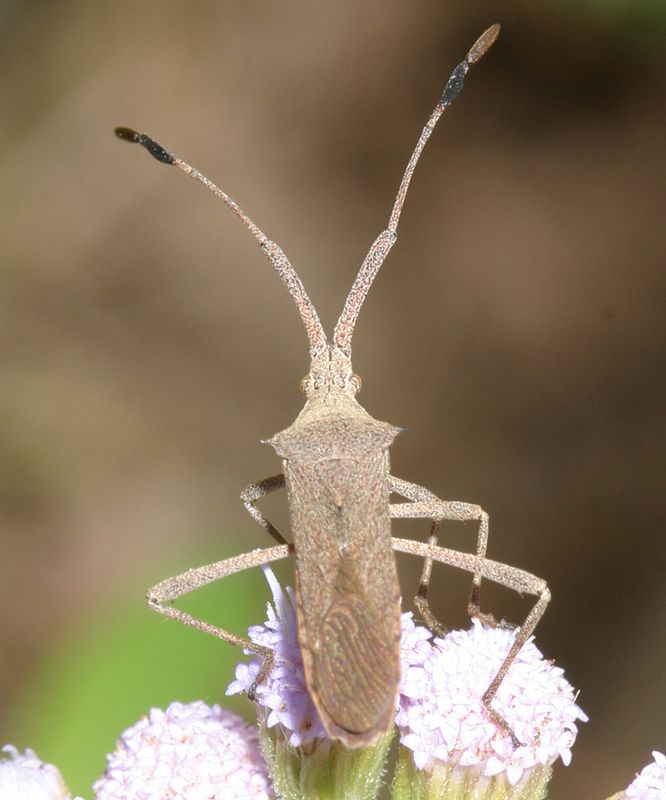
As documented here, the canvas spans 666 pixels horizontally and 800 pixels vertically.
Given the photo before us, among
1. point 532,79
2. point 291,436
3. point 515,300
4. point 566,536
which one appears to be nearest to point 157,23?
point 532,79

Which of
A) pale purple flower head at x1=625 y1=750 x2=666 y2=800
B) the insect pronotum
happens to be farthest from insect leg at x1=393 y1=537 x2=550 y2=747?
pale purple flower head at x1=625 y1=750 x2=666 y2=800

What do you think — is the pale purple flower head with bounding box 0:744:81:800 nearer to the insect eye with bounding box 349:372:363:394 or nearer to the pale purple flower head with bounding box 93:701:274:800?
the pale purple flower head with bounding box 93:701:274:800

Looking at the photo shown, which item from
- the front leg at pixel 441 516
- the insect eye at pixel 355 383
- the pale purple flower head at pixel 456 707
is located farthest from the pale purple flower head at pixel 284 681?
the insect eye at pixel 355 383

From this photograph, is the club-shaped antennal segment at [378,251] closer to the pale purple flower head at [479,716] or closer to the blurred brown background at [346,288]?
the pale purple flower head at [479,716]

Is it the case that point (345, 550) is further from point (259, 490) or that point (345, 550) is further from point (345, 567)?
point (259, 490)

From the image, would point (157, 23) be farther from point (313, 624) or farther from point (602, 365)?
point (313, 624)

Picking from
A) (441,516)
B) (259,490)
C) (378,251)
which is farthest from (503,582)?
(378,251)
